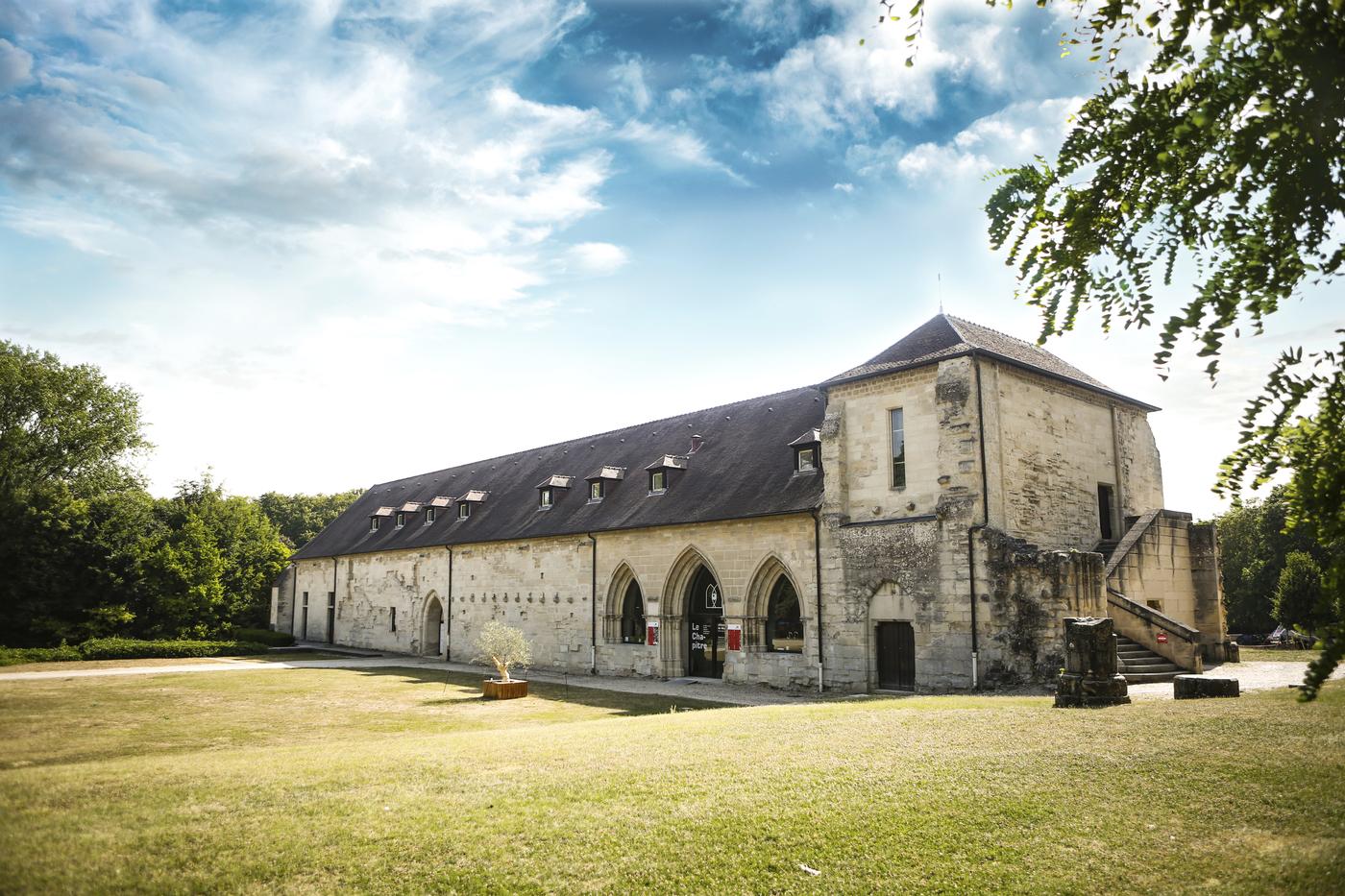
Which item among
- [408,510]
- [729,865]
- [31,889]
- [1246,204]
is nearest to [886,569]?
[729,865]

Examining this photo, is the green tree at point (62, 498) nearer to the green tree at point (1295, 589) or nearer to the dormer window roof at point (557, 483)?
the dormer window roof at point (557, 483)

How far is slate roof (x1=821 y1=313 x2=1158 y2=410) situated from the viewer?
65.5 feet

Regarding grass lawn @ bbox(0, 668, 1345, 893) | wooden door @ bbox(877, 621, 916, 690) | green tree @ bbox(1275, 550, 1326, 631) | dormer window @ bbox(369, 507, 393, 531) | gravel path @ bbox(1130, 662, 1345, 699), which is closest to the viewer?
grass lawn @ bbox(0, 668, 1345, 893)

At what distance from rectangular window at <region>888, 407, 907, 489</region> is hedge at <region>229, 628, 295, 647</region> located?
1271 inches

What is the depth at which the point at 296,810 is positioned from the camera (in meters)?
7.32

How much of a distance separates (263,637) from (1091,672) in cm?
3930

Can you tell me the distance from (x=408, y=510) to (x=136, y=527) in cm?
1137

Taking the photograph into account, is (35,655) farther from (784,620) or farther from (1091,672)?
(1091,672)

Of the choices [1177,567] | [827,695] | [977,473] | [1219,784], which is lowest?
[827,695]

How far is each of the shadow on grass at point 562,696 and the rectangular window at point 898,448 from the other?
6793mm

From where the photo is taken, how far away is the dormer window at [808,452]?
75.4 feet

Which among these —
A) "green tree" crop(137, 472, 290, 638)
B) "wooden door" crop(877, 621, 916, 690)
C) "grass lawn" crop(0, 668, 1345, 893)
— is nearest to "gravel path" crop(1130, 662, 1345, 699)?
"grass lawn" crop(0, 668, 1345, 893)

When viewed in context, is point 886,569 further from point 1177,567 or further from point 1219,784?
point 1219,784

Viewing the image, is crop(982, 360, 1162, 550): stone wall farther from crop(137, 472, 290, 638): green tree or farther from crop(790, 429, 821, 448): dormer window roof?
crop(137, 472, 290, 638): green tree
